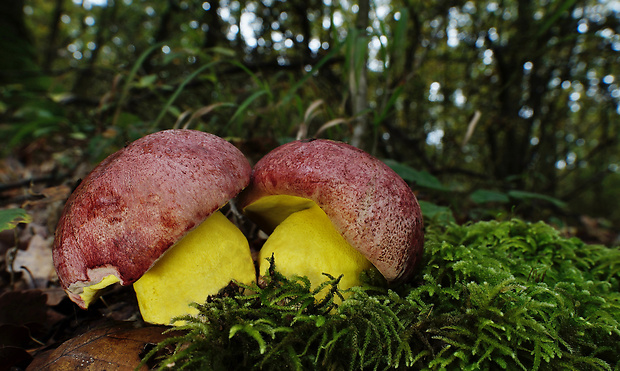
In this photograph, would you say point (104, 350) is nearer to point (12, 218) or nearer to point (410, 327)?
point (12, 218)

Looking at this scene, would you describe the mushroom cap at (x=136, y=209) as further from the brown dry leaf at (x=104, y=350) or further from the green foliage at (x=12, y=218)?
the green foliage at (x=12, y=218)

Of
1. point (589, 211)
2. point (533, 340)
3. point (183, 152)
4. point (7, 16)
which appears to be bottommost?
point (589, 211)

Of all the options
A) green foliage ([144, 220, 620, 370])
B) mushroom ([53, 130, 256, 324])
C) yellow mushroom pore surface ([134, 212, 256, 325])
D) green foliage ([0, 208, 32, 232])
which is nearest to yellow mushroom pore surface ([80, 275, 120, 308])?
mushroom ([53, 130, 256, 324])

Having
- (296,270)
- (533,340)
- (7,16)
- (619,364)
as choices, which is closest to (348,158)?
(296,270)

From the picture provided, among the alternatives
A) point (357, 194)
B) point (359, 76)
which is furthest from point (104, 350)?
point (359, 76)

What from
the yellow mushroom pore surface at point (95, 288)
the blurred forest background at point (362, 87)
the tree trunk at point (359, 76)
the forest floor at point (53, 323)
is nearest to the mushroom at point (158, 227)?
the yellow mushroom pore surface at point (95, 288)

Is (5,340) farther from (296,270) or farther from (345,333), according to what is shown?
(345,333)
